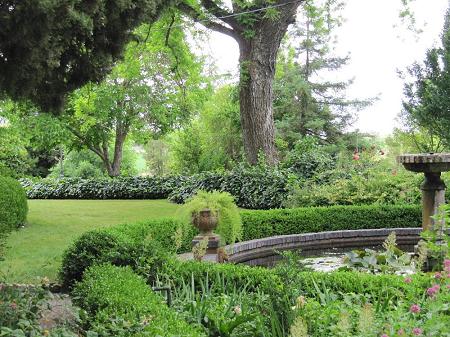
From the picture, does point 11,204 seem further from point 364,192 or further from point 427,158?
point 427,158

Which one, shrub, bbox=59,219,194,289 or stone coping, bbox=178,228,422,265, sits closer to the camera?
shrub, bbox=59,219,194,289

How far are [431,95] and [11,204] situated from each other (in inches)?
720

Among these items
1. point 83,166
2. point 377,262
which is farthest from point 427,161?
point 83,166

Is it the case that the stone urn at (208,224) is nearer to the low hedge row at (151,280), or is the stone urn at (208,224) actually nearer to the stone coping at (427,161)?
the low hedge row at (151,280)

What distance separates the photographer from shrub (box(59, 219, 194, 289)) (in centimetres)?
478

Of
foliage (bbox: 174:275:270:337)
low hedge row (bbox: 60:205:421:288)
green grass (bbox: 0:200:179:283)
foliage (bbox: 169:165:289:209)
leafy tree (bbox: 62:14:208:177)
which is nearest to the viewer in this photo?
foliage (bbox: 174:275:270:337)

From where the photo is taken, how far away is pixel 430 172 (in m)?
6.43

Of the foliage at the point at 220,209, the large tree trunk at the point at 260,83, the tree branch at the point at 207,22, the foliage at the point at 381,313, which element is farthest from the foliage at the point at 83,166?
the foliage at the point at 381,313

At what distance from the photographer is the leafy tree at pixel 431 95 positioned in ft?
71.5

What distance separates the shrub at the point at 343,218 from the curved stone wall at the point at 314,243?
361mm

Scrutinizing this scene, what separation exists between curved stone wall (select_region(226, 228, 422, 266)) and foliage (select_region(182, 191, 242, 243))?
2.16 feet

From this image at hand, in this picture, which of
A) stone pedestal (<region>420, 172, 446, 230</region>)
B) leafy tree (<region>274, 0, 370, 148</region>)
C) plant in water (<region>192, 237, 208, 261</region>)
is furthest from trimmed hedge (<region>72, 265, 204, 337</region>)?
leafy tree (<region>274, 0, 370, 148</region>)

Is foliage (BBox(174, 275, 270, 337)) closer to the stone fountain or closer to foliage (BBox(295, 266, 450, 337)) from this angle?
foliage (BBox(295, 266, 450, 337))

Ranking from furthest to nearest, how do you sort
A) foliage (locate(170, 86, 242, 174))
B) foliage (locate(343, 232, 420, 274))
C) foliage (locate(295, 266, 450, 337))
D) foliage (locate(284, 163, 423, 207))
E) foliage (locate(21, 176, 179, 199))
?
foliage (locate(170, 86, 242, 174)) → foliage (locate(21, 176, 179, 199)) → foliage (locate(284, 163, 423, 207)) → foliage (locate(343, 232, 420, 274)) → foliage (locate(295, 266, 450, 337))
